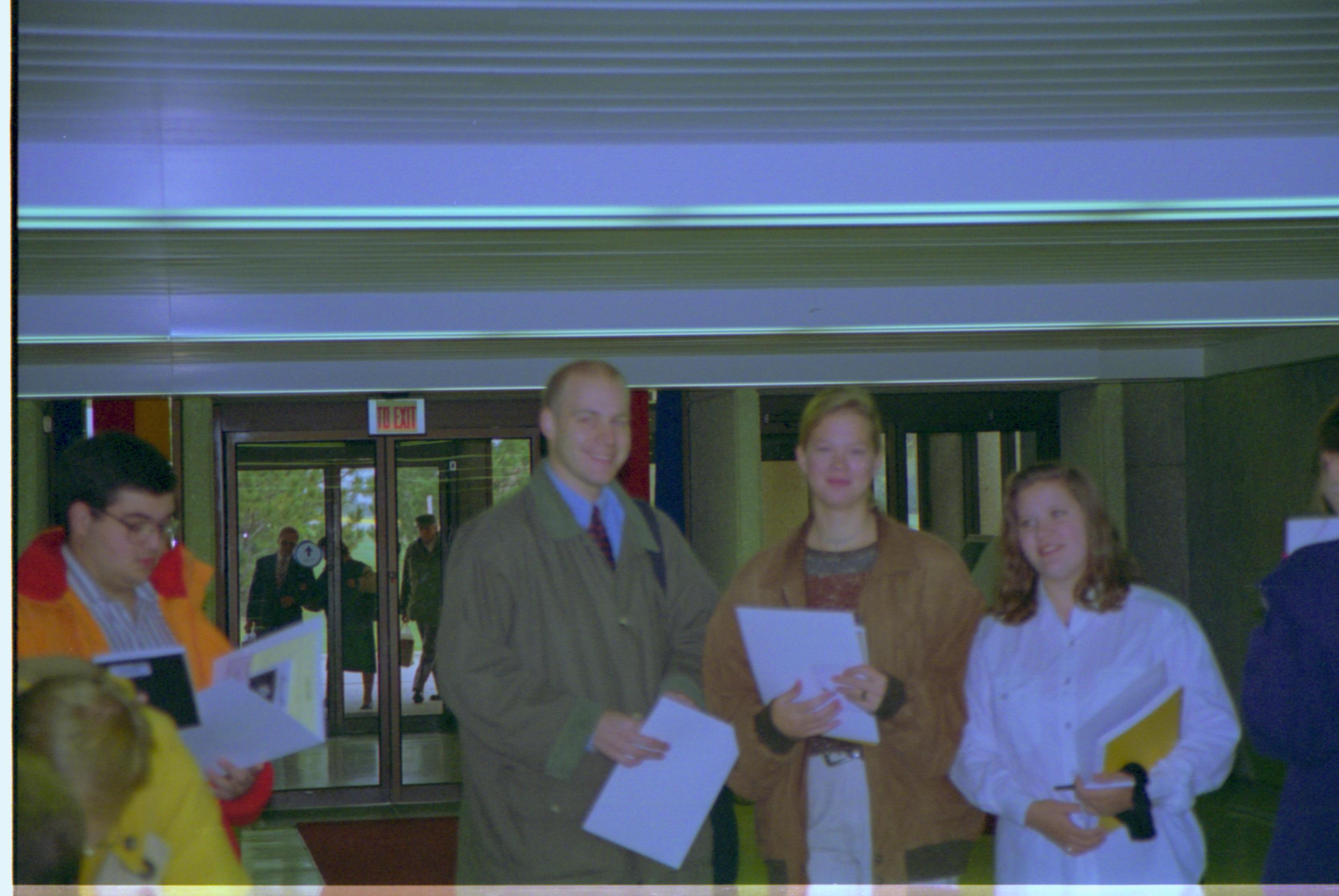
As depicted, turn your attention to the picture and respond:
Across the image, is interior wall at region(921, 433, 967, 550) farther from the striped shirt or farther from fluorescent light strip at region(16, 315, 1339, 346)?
the striped shirt

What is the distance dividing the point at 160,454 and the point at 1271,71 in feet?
8.75

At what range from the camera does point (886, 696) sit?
290 centimetres

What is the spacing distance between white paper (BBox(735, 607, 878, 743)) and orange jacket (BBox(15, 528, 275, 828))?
126 cm

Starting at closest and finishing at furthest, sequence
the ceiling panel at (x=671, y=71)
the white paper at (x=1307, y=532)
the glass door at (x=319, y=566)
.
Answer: the ceiling panel at (x=671, y=71), the glass door at (x=319, y=566), the white paper at (x=1307, y=532)

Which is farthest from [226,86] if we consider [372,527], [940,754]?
[940,754]

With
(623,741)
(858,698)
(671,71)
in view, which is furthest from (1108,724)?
(671,71)

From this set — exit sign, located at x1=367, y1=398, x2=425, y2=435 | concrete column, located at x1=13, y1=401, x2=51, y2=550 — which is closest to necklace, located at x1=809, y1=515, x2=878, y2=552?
exit sign, located at x1=367, y1=398, x2=425, y2=435

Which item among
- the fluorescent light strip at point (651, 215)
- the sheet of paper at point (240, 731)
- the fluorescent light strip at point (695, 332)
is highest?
the fluorescent light strip at point (651, 215)

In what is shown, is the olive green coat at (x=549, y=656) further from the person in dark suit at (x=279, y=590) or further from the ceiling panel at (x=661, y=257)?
the ceiling panel at (x=661, y=257)

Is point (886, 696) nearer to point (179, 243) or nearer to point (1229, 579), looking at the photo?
point (1229, 579)

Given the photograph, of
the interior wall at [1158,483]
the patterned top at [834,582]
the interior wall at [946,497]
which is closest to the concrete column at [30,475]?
the patterned top at [834,582]

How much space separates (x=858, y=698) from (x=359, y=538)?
1278mm

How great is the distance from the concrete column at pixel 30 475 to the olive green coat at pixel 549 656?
3.16 feet

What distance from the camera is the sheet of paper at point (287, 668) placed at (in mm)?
2842
